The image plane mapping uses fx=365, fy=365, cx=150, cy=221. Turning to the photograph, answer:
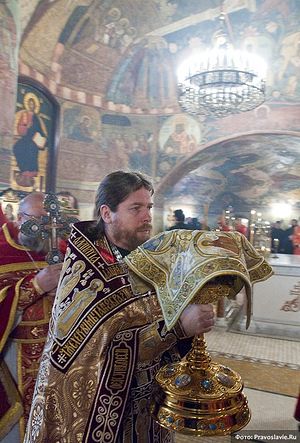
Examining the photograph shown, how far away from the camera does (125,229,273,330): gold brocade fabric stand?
2.95 ft

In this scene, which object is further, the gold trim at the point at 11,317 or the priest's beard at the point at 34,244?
the priest's beard at the point at 34,244

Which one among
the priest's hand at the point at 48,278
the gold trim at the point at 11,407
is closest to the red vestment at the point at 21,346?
the gold trim at the point at 11,407

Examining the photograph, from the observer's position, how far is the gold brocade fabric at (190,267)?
900 millimetres

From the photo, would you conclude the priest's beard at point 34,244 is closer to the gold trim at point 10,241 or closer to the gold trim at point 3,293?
the gold trim at point 10,241

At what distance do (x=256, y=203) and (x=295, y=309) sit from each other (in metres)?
8.63

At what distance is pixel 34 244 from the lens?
1915 mm

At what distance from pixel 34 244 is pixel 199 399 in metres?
1.24

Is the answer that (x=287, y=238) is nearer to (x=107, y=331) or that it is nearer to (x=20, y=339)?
(x=20, y=339)

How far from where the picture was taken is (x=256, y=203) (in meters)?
14.1

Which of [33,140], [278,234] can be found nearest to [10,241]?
[33,140]

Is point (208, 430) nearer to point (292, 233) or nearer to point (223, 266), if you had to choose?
point (223, 266)

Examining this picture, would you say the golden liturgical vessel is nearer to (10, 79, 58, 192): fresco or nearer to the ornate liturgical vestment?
the ornate liturgical vestment

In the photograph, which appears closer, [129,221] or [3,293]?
[129,221]

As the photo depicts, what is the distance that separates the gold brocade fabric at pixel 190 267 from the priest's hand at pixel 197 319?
1.2 inches
